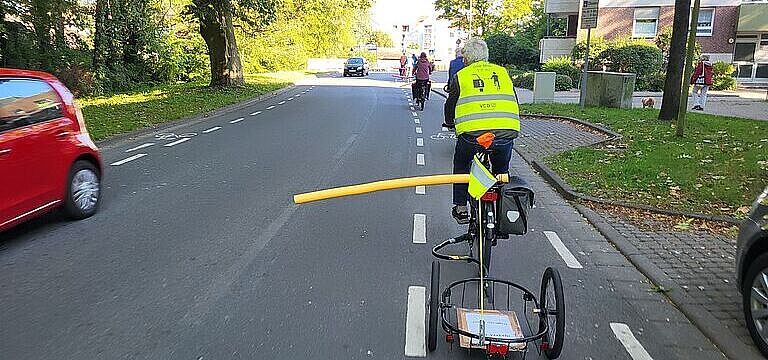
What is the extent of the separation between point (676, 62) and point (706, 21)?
29.5 meters

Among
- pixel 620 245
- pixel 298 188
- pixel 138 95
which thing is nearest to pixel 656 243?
pixel 620 245

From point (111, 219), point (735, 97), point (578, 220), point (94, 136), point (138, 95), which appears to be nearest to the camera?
point (111, 219)

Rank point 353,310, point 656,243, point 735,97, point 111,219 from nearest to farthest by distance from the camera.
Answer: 1. point 353,310
2. point 656,243
3. point 111,219
4. point 735,97

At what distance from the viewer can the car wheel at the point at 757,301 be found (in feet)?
12.9

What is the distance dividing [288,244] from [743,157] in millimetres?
7946

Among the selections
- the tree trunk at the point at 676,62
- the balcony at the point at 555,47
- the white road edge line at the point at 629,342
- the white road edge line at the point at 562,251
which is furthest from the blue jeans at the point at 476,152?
the balcony at the point at 555,47

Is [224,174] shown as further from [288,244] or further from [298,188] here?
[288,244]

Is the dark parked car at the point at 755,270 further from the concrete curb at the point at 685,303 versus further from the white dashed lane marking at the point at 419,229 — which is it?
the white dashed lane marking at the point at 419,229

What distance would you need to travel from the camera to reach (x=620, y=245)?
20.4 ft

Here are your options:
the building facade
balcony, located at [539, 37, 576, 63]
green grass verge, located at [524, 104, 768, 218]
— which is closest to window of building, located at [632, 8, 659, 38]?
the building facade

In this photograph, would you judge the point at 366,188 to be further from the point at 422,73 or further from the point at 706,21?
the point at 706,21

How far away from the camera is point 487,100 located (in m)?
4.78

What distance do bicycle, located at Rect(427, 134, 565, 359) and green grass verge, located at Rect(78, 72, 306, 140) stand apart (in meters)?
10.7

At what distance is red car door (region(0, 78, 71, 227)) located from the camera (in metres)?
5.67
